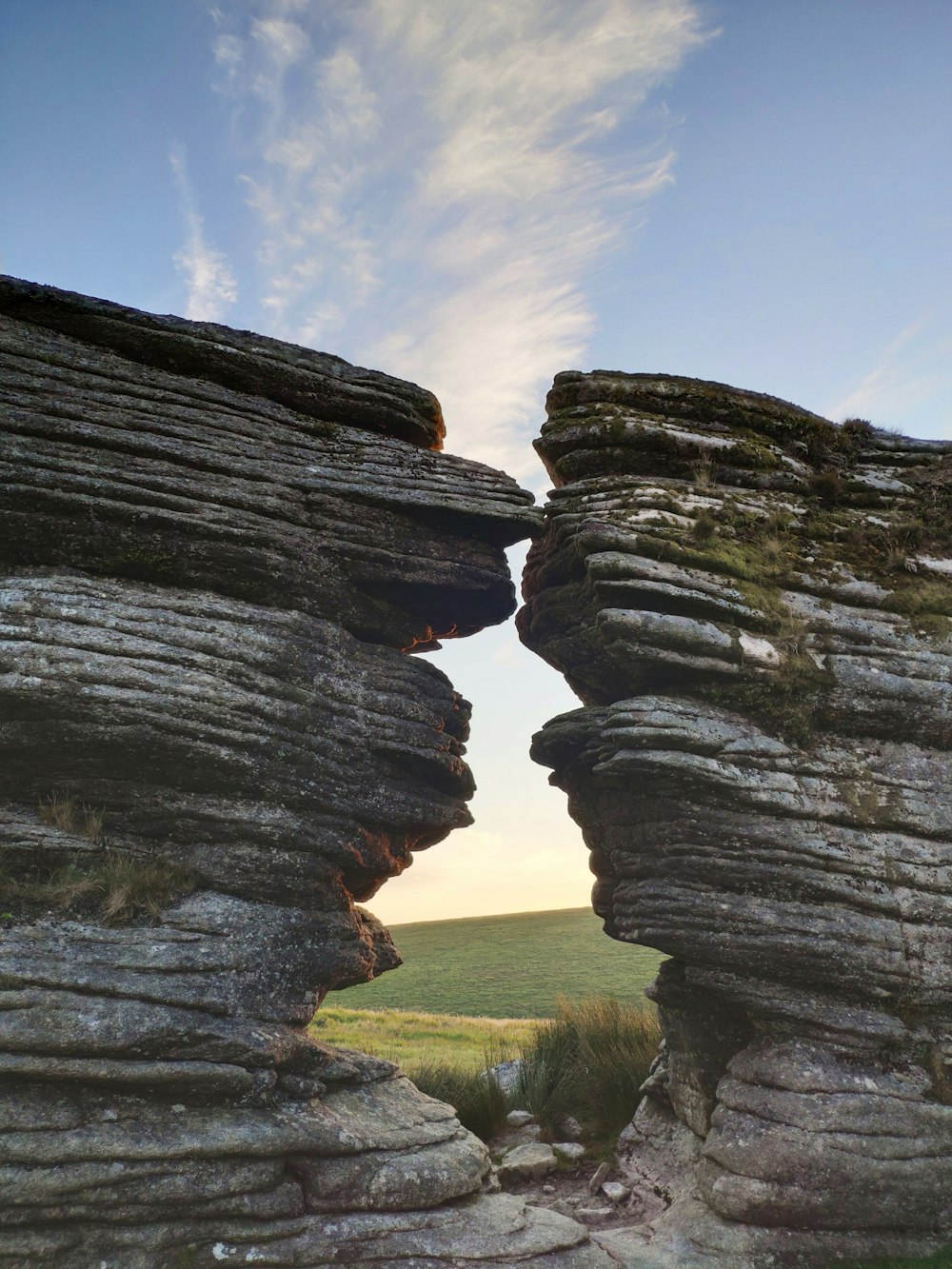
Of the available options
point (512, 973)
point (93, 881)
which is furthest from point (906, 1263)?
point (512, 973)

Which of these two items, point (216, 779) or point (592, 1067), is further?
point (592, 1067)

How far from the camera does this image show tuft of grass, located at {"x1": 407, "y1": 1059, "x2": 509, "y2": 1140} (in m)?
17.4

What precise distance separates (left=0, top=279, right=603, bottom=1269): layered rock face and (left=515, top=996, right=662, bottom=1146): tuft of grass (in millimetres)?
7456

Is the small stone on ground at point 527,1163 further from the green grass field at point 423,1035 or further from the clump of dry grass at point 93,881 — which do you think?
the clump of dry grass at point 93,881

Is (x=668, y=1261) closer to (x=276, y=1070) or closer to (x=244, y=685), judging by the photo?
(x=276, y=1070)

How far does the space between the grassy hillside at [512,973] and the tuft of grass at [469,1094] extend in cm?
953

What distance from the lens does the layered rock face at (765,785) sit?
11.5m

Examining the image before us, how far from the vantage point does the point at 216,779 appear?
12.2 m

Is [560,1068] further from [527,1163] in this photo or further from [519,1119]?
[527,1163]

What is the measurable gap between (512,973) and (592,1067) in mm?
22156

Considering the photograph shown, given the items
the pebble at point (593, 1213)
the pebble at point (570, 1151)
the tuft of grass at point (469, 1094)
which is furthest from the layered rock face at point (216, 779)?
the tuft of grass at point (469, 1094)

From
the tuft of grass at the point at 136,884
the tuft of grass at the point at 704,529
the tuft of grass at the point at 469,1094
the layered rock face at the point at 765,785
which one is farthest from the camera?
the tuft of grass at the point at 469,1094

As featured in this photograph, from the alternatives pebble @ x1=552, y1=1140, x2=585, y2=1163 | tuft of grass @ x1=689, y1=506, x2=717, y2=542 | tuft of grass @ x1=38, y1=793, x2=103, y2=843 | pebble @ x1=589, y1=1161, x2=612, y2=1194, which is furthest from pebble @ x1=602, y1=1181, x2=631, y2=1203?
tuft of grass @ x1=689, y1=506, x2=717, y2=542

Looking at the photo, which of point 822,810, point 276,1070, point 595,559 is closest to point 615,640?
point 595,559
